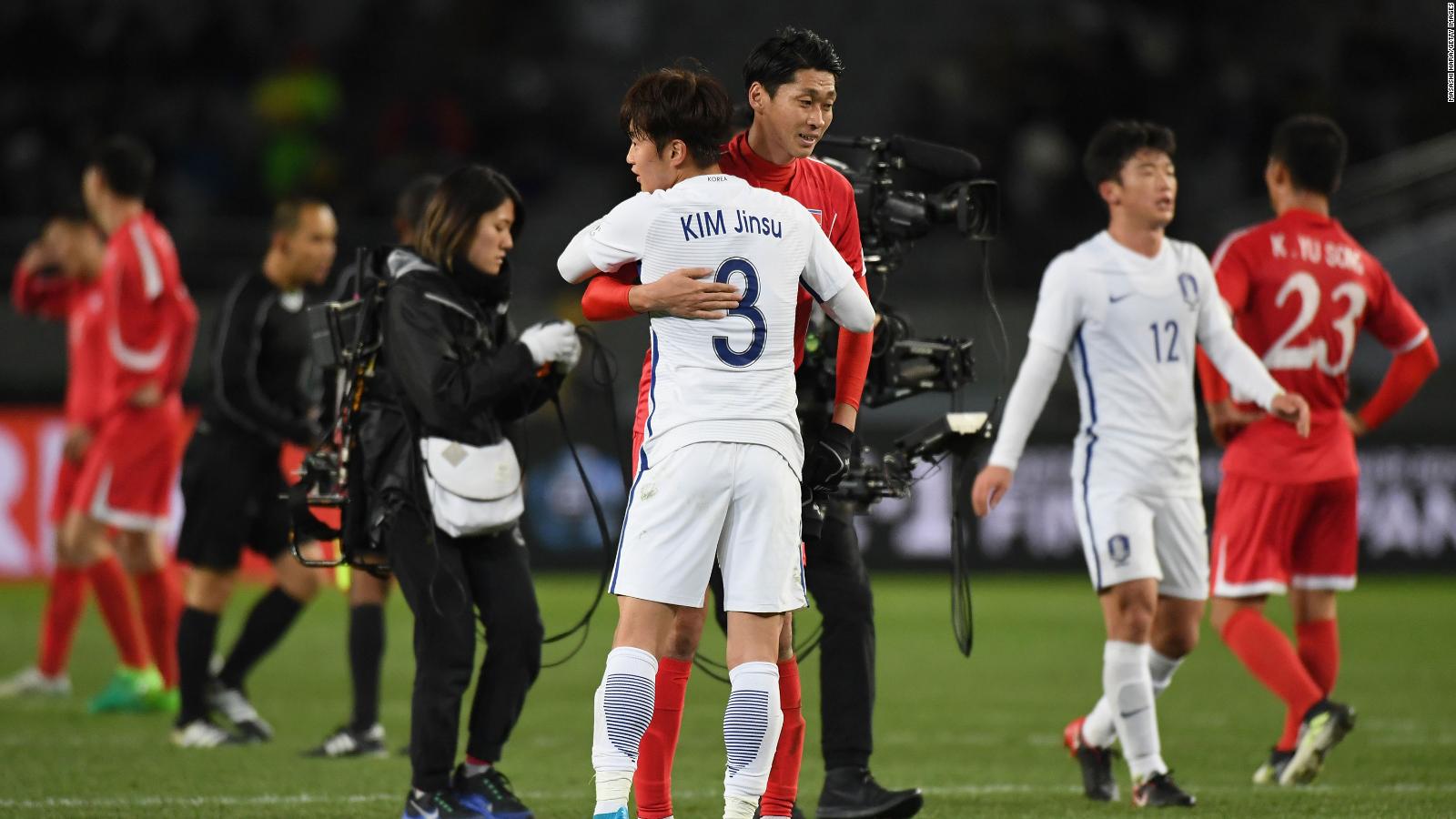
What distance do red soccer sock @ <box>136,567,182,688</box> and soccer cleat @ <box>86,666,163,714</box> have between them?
0.11m

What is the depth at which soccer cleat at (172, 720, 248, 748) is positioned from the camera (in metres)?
7.73

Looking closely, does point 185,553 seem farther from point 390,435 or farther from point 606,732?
point 606,732

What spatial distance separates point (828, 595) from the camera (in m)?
5.79

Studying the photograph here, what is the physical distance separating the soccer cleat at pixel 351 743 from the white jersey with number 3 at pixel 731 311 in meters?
3.29

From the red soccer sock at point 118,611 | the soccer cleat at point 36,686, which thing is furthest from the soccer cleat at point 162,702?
the soccer cleat at point 36,686

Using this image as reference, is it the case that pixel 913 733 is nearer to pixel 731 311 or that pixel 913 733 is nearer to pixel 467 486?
pixel 467 486

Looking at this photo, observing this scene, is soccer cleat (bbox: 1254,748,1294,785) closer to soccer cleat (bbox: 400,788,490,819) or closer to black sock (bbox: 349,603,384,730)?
soccer cleat (bbox: 400,788,490,819)

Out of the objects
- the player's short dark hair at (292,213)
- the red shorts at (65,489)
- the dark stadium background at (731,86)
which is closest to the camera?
the player's short dark hair at (292,213)

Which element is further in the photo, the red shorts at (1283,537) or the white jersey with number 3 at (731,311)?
the red shorts at (1283,537)

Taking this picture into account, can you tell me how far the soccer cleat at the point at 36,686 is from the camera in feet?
31.2

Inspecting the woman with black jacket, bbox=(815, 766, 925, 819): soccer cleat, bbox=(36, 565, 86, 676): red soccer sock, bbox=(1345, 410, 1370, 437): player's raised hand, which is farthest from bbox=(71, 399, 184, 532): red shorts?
bbox=(1345, 410, 1370, 437): player's raised hand

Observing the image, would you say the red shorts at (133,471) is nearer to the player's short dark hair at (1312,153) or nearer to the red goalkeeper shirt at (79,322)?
the red goalkeeper shirt at (79,322)

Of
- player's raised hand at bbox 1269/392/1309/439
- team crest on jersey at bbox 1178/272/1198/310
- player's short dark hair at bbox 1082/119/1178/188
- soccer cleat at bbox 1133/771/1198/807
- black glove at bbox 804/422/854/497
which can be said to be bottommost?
soccer cleat at bbox 1133/771/1198/807

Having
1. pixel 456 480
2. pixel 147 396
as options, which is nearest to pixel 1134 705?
pixel 456 480
